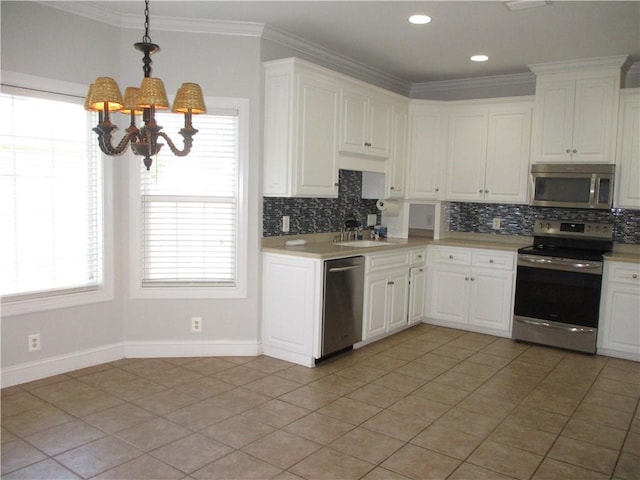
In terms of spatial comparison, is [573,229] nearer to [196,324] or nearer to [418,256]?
[418,256]

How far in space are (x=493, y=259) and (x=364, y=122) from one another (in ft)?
5.96

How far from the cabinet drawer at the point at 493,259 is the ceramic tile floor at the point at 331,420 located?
0.98 metres

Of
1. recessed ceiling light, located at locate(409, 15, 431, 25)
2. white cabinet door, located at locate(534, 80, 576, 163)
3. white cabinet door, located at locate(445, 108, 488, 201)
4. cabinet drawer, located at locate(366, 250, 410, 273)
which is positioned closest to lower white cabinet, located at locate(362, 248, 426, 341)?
cabinet drawer, located at locate(366, 250, 410, 273)

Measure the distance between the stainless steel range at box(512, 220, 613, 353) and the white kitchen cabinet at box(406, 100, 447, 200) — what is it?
3.97ft

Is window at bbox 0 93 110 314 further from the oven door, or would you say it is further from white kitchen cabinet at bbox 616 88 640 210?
white kitchen cabinet at bbox 616 88 640 210

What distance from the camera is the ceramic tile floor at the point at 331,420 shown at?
257 cm

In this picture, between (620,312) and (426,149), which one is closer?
(620,312)

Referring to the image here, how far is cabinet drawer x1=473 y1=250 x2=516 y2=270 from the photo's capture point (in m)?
4.89

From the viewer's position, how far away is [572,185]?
4.79 meters

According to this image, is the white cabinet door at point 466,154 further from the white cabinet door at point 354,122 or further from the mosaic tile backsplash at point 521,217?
the white cabinet door at point 354,122

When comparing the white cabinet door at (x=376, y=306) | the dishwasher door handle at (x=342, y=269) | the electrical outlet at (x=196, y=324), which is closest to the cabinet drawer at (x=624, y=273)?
the white cabinet door at (x=376, y=306)

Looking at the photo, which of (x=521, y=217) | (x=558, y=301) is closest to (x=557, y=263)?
(x=558, y=301)

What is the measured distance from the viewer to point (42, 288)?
11.8 ft

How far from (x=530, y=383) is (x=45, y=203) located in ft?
12.3
